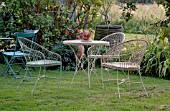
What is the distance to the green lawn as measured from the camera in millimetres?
4797

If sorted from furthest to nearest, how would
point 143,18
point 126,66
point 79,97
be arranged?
point 143,18
point 126,66
point 79,97

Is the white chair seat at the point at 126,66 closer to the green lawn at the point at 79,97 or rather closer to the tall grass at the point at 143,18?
the green lawn at the point at 79,97

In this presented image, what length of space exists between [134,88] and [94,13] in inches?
132

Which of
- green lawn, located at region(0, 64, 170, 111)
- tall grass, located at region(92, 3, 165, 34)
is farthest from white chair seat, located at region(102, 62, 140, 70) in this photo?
tall grass, located at region(92, 3, 165, 34)

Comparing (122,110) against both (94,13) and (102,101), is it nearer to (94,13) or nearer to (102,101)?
(102,101)

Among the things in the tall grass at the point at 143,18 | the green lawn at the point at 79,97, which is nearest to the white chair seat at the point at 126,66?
the green lawn at the point at 79,97

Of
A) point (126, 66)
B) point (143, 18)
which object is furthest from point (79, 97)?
point (143, 18)

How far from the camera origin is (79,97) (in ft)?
17.8

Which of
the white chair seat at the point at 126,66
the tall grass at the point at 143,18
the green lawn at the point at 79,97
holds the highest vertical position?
the tall grass at the point at 143,18

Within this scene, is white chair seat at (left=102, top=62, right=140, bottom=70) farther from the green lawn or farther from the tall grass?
the tall grass

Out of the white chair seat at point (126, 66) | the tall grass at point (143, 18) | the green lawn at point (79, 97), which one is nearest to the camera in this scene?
the green lawn at point (79, 97)

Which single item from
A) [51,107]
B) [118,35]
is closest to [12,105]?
[51,107]

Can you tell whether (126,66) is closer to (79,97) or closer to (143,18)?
(79,97)

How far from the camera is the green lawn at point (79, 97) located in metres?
4.80
